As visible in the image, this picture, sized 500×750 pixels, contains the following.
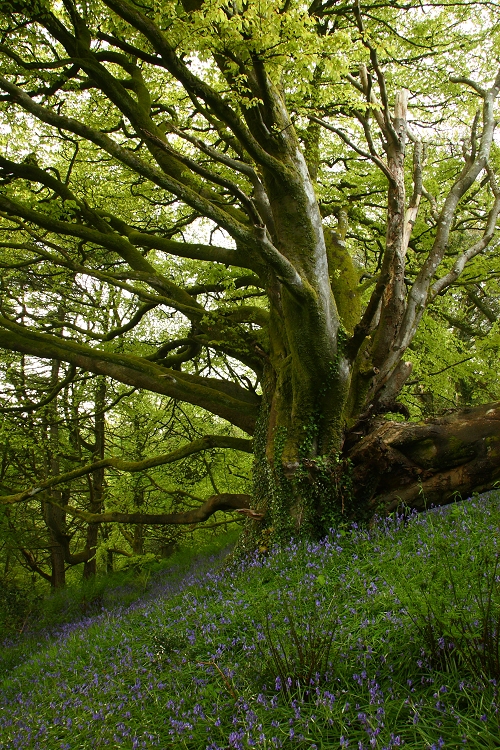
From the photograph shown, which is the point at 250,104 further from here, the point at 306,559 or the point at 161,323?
the point at 161,323

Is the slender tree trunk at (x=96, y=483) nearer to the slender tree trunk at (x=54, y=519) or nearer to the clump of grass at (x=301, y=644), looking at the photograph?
the slender tree trunk at (x=54, y=519)

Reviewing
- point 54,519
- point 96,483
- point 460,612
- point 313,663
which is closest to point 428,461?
point 460,612

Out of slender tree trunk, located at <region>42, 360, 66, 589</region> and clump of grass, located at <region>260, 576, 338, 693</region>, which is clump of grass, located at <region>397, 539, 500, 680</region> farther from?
slender tree trunk, located at <region>42, 360, 66, 589</region>

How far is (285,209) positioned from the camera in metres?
5.93

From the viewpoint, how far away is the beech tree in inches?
→ 199

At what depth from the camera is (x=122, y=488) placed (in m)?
10.4

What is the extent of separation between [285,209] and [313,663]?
497cm

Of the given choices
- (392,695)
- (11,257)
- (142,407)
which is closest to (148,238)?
(11,257)

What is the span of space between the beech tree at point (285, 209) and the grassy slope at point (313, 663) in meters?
1.34

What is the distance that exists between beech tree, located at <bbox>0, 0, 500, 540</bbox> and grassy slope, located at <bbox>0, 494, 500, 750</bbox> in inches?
52.8

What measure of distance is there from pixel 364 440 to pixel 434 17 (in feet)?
25.7

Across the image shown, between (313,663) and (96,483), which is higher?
(96,483)

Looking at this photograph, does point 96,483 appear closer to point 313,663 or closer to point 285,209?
point 285,209

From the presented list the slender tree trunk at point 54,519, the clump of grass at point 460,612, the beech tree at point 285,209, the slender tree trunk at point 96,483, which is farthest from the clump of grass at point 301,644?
the slender tree trunk at point 54,519
